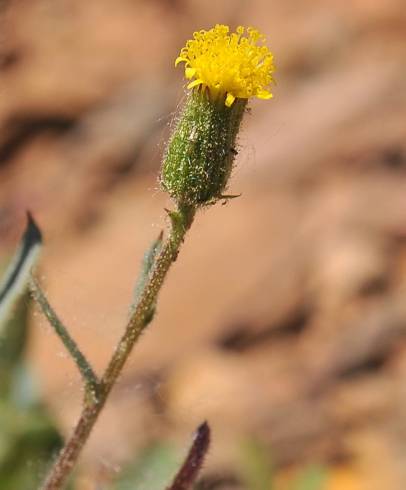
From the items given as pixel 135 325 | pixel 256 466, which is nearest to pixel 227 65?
pixel 135 325

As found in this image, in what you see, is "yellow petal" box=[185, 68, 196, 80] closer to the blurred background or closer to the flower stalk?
the flower stalk

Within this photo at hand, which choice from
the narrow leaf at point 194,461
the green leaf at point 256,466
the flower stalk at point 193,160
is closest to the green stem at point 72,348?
the flower stalk at point 193,160

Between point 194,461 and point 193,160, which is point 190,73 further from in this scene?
point 194,461

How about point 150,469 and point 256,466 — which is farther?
point 256,466

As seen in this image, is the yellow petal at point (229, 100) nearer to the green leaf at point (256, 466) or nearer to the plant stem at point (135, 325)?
the plant stem at point (135, 325)

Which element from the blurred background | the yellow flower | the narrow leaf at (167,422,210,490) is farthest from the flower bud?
the blurred background

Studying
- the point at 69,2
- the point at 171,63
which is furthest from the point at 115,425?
the point at 69,2
